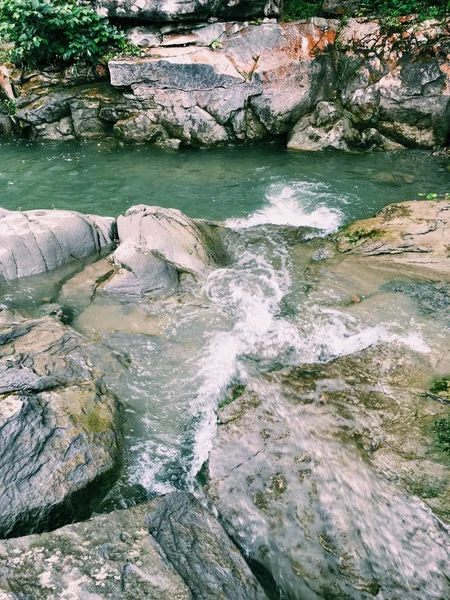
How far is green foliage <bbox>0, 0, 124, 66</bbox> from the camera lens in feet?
39.0

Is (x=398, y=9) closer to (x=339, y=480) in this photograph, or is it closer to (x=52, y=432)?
(x=339, y=480)

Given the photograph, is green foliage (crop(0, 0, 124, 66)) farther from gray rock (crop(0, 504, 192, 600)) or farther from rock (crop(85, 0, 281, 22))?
gray rock (crop(0, 504, 192, 600))

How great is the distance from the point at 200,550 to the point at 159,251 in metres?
4.90

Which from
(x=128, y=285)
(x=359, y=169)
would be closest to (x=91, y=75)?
(x=359, y=169)

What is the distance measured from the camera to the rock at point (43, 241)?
6680mm

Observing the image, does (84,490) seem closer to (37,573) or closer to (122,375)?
(37,573)

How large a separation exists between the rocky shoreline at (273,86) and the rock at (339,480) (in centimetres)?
941

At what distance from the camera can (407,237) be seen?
24.0ft

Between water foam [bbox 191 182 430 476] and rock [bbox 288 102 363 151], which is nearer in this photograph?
water foam [bbox 191 182 430 476]

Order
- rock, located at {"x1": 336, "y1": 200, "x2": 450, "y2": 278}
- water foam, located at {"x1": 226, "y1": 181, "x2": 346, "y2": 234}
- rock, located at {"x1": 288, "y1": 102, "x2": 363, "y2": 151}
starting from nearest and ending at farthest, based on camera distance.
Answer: rock, located at {"x1": 336, "y1": 200, "x2": 450, "y2": 278}, water foam, located at {"x1": 226, "y1": 181, "x2": 346, "y2": 234}, rock, located at {"x1": 288, "y1": 102, "x2": 363, "y2": 151}

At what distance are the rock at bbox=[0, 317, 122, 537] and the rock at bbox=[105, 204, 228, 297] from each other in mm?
1708

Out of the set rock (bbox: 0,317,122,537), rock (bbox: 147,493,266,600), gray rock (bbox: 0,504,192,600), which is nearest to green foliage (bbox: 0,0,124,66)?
rock (bbox: 0,317,122,537)

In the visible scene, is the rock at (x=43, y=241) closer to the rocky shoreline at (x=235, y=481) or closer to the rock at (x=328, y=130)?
the rocky shoreline at (x=235, y=481)

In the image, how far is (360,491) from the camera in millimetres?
3555
